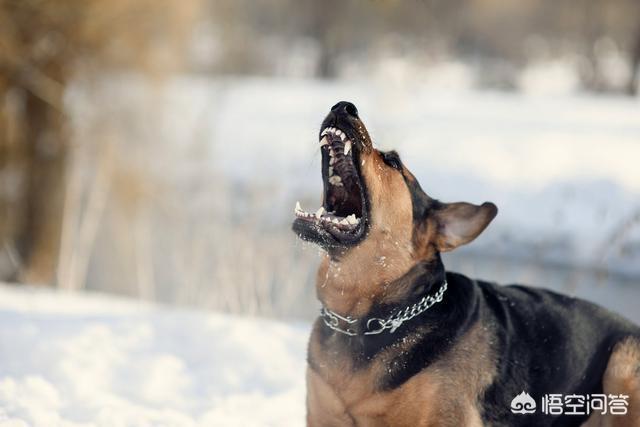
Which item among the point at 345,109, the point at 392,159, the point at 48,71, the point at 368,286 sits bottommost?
the point at 48,71

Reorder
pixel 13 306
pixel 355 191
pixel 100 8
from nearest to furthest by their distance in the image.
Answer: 1. pixel 355 191
2. pixel 13 306
3. pixel 100 8

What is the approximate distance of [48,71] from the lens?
12.1 metres

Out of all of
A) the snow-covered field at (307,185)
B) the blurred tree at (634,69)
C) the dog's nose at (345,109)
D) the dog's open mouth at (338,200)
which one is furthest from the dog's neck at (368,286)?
the blurred tree at (634,69)

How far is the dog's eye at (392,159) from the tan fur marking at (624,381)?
1.54 m

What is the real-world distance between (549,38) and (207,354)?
1052 inches

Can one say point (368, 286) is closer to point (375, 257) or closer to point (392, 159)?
point (375, 257)

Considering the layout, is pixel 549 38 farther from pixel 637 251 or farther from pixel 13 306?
pixel 13 306

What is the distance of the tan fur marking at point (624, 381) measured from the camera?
4.00m

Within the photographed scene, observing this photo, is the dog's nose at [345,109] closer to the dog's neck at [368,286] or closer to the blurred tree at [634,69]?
the dog's neck at [368,286]

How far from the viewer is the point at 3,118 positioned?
12258 mm

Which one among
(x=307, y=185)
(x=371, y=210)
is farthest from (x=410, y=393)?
(x=307, y=185)

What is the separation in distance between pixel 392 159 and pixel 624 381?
1.69 meters

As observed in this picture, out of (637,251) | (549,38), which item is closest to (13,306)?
(637,251)

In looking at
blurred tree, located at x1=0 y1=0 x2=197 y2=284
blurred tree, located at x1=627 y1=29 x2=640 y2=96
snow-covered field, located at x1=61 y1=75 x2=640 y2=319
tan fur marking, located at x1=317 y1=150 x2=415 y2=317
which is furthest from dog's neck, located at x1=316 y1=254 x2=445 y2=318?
blurred tree, located at x1=627 y1=29 x2=640 y2=96
